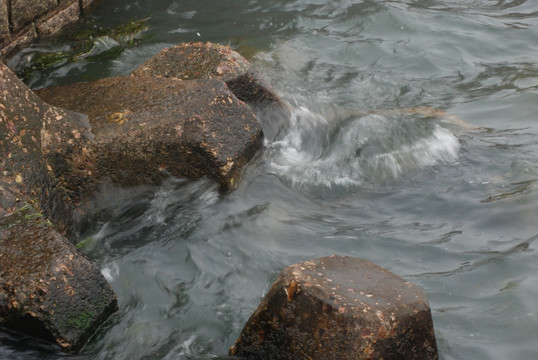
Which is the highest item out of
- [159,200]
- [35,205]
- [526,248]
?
[35,205]

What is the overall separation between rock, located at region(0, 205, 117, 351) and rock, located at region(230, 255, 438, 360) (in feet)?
3.25

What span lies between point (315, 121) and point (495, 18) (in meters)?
4.21

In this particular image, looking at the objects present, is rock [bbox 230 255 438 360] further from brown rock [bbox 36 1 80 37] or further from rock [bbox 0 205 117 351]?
brown rock [bbox 36 1 80 37]

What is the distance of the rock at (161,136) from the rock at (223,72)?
1.85 feet

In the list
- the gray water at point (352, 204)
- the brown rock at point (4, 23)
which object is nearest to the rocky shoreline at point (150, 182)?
the gray water at point (352, 204)

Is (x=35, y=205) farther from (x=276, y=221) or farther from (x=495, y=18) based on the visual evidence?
(x=495, y=18)

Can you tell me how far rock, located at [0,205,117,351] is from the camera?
3.63 m

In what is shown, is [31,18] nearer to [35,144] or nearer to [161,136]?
[35,144]

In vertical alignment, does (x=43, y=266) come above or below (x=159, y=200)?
above

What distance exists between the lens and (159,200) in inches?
199

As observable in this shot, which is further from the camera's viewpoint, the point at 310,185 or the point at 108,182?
the point at 310,185

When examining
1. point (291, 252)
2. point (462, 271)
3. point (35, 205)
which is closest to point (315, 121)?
point (291, 252)

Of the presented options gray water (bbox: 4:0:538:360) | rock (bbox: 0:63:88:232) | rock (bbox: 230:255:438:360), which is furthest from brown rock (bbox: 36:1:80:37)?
rock (bbox: 230:255:438:360)

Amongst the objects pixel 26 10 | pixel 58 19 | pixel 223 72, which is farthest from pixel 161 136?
pixel 58 19
